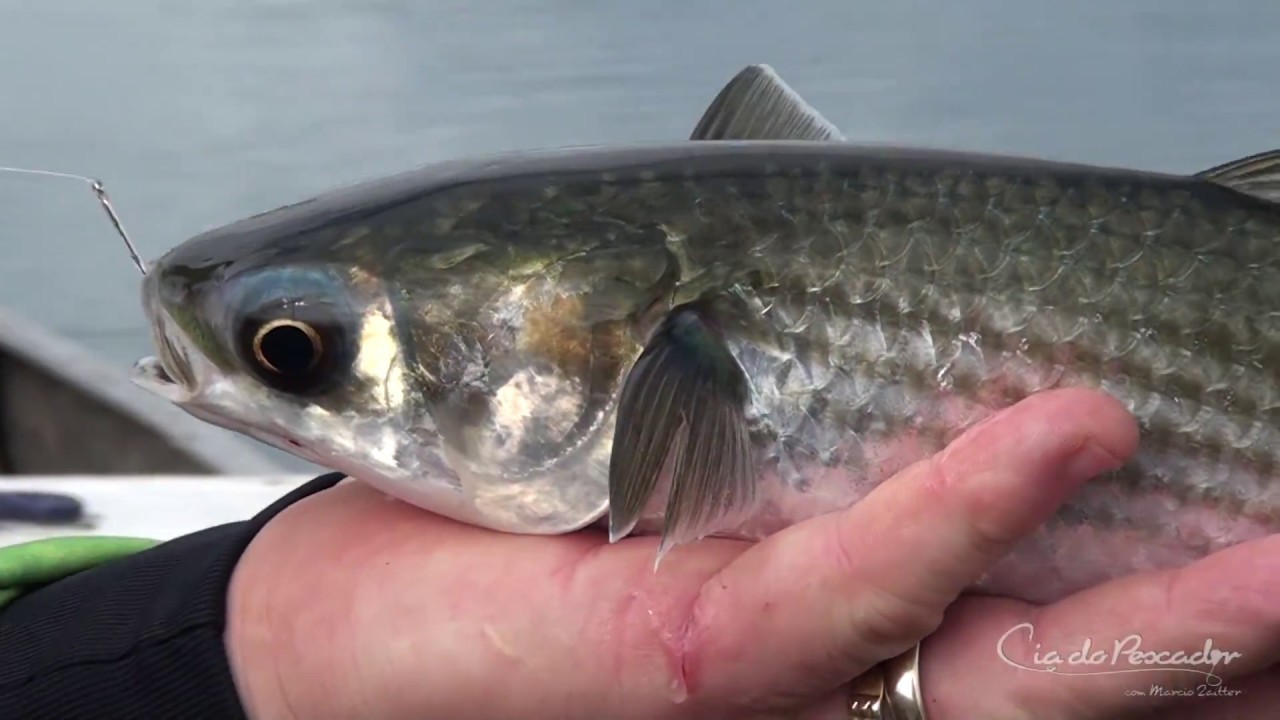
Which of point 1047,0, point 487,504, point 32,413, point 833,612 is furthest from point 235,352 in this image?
point 1047,0

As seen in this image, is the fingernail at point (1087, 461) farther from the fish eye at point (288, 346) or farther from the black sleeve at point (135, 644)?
the black sleeve at point (135, 644)

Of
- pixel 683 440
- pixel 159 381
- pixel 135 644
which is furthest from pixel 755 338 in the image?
pixel 135 644

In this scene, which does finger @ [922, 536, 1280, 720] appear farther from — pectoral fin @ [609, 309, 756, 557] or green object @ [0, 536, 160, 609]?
green object @ [0, 536, 160, 609]

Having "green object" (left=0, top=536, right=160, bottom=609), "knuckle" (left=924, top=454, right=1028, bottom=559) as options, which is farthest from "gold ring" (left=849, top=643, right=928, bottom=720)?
"green object" (left=0, top=536, right=160, bottom=609)

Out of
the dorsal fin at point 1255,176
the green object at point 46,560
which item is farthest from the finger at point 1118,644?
the green object at point 46,560

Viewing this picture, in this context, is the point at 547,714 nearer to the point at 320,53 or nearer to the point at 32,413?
the point at 32,413

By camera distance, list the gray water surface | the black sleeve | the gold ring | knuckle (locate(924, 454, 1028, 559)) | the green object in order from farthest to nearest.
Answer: the gray water surface < the green object < the black sleeve < the gold ring < knuckle (locate(924, 454, 1028, 559))

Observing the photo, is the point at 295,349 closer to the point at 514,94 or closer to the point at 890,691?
the point at 890,691
